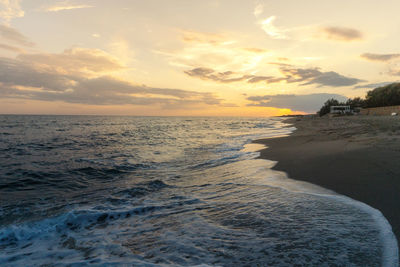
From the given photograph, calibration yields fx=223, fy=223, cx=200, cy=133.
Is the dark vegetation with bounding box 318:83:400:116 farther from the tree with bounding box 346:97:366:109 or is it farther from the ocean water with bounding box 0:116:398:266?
the ocean water with bounding box 0:116:398:266

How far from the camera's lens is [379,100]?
242 feet

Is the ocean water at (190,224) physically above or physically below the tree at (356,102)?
below

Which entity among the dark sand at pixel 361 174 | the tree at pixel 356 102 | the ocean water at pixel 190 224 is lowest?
the ocean water at pixel 190 224

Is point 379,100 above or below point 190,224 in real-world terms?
above

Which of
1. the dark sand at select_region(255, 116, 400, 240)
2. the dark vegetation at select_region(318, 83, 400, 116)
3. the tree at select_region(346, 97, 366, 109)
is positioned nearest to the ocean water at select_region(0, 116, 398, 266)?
the dark sand at select_region(255, 116, 400, 240)

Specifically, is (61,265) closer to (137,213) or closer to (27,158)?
(137,213)

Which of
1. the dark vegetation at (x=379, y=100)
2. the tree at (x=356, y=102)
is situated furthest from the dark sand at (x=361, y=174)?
the tree at (x=356, y=102)

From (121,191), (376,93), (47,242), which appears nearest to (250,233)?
(47,242)

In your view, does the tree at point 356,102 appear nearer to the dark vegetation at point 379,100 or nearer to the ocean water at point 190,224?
the dark vegetation at point 379,100

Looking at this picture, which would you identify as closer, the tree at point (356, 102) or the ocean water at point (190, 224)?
the ocean water at point (190, 224)

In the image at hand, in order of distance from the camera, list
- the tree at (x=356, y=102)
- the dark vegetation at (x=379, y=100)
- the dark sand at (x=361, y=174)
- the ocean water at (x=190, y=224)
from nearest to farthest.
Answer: the ocean water at (x=190, y=224) → the dark sand at (x=361, y=174) → the dark vegetation at (x=379, y=100) → the tree at (x=356, y=102)

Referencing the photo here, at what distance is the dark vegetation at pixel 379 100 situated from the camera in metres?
68.5

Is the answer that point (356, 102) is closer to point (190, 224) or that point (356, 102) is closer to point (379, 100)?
point (379, 100)

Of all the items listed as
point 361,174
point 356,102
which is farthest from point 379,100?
point 361,174
